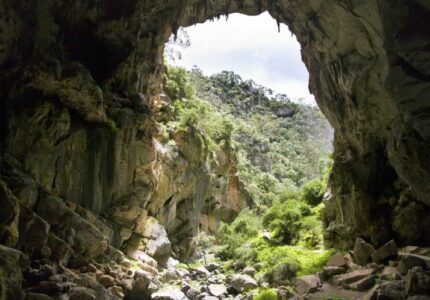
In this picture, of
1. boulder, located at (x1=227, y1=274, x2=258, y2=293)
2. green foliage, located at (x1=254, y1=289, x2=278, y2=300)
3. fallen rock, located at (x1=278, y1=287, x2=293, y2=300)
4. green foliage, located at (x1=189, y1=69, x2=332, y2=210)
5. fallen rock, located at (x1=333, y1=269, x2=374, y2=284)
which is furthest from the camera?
green foliage, located at (x1=189, y1=69, x2=332, y2=210)

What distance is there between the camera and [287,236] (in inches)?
1085

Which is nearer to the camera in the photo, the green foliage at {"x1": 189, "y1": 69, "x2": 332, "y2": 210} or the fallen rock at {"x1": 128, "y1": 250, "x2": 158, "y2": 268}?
the fallen rock at {"x1": 128, "y1": 250, "x2": 158, "y2": 268}

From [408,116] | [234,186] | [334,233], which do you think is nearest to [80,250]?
[408,116]

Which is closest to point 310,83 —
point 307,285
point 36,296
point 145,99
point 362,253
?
point 145,99

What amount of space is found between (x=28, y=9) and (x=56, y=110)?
4.33m

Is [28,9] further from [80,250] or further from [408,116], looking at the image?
[408,116]

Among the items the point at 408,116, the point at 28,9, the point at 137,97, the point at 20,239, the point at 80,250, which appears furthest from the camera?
the point at 137,97

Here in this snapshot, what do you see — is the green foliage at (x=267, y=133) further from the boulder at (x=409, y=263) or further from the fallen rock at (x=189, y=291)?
the boulder at (x=409, y=263)

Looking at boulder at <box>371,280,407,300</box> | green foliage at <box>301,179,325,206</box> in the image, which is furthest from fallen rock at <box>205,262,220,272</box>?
boulder at <box>371,280,407,300</box>

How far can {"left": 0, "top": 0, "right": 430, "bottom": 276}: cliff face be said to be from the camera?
12.0 m

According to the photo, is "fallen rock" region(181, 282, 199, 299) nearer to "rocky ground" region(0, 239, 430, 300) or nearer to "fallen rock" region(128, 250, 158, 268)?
"rocky ground" region(0, 239, 430, 300)

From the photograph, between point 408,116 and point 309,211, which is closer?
point 408,116

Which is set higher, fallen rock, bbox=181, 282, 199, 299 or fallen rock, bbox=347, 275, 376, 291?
fallen rock, bbox=347, 275, 376, 291

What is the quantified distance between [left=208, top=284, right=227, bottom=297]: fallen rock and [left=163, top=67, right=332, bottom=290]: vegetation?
2.17 metres
